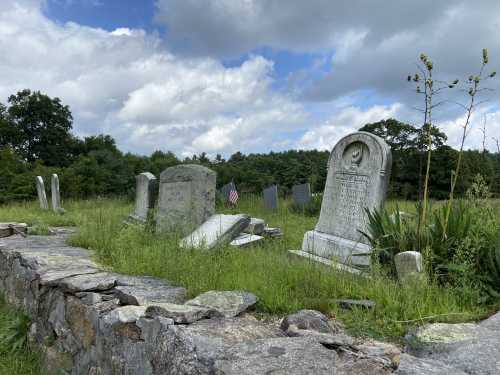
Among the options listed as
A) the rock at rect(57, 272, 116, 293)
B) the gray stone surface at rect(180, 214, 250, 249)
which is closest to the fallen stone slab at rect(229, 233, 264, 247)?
the gray stone surface at rect(180, 214, 250, 249)

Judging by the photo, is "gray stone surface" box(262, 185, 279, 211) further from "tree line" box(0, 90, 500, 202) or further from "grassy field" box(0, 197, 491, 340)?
"grassy field" box(0, 197, 491, 340)

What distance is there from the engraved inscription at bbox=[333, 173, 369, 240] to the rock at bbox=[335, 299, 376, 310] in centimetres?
255

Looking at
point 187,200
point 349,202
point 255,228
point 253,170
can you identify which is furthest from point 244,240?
point 253,170

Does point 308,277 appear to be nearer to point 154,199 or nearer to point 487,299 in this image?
point 487,299

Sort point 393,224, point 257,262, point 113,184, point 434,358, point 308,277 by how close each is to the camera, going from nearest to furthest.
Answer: point 434,358 → point 308,277 → point 257,262 → point 393,224 → point 113,184

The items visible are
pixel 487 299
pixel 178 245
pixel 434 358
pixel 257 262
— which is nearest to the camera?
pixel 434 358

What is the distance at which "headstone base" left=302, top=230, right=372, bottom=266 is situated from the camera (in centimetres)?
527

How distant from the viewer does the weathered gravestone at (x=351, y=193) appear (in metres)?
5.54

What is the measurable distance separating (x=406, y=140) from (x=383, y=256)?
12947 mm

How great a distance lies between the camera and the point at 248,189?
59.9ft

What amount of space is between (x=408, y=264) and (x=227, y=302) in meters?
1.66

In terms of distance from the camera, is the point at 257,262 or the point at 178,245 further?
the point at 178,245

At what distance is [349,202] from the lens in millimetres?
5914

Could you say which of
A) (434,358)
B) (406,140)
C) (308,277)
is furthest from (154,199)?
(406,140)
